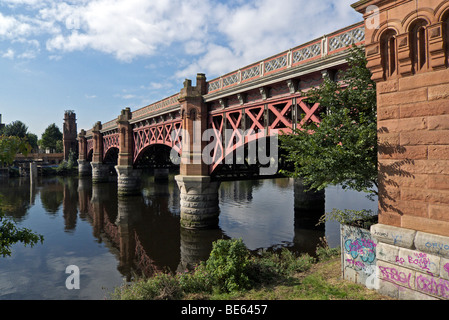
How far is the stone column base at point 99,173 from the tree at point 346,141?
45685mm

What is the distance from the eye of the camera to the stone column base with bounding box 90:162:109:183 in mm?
46812

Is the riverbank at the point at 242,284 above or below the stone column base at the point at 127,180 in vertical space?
below

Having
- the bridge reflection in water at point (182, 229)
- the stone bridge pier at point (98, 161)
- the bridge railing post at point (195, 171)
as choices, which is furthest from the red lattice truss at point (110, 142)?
the bridge railing post at point (195, 171)

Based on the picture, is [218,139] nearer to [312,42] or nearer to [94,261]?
[312,42]

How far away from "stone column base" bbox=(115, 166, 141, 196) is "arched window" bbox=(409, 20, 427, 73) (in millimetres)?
31973

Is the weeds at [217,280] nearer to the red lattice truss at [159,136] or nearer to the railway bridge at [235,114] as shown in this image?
the railway bridge at [235,114]

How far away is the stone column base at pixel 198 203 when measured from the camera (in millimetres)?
18016

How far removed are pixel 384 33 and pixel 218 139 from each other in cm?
1211

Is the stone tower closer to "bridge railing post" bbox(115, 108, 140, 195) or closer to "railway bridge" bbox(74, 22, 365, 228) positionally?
"bridge railing post" bbox(115, 108, 140, 195)

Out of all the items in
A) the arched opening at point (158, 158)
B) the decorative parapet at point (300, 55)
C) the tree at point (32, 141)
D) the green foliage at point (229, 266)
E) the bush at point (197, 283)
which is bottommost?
the bush at point (197, 283)

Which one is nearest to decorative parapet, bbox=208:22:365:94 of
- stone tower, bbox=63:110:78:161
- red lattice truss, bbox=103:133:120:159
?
red lattice truss, bbox=103:133:120:159

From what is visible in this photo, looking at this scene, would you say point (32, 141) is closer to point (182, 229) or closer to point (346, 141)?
point (182, 229)
